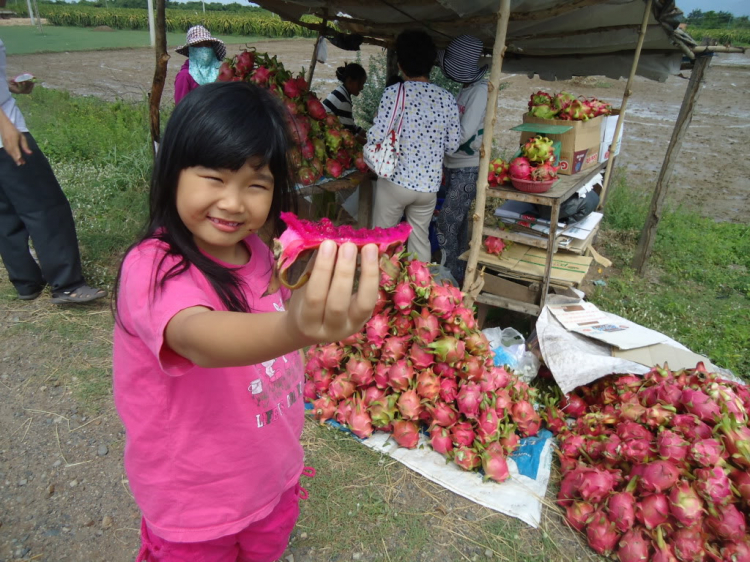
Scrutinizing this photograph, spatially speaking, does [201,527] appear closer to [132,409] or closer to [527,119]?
[132,409]

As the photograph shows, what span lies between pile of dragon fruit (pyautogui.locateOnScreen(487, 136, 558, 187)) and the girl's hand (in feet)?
9.77

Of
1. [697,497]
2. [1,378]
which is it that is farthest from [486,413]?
[1,378]

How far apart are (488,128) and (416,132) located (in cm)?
79

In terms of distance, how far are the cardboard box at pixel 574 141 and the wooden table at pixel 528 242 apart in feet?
0.37

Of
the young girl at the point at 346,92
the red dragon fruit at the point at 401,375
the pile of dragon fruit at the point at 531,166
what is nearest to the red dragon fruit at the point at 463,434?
the red dragon fruit at the point at 401,375

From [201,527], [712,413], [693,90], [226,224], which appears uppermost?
[693,90]

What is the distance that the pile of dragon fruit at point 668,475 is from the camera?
6.97ft

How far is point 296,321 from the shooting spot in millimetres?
755

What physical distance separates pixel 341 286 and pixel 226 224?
0.49m

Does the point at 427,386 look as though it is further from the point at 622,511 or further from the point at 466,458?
the point at 622,511

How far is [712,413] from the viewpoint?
7.75 feet

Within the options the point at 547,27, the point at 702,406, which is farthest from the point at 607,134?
the point at 702,406

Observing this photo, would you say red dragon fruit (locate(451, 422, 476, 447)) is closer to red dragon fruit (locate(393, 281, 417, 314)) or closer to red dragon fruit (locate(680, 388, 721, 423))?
red dragon fruit (locate(393, 281, 417, 314))

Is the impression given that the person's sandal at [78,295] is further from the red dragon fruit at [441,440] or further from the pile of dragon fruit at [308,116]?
the red dragon fruit at [441,440]
